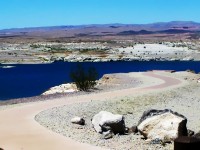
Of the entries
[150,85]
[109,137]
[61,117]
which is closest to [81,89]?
[150,85]

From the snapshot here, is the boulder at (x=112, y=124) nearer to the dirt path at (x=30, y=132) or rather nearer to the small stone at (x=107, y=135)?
the small stone at (x=107, y=135)

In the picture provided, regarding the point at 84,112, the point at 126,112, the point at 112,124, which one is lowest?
the point at 126,112

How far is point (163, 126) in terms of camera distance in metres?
16.4

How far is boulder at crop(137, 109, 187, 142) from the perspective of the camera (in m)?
15.9

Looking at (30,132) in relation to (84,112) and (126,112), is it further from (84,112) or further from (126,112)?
(126,112)

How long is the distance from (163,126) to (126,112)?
8.35 m

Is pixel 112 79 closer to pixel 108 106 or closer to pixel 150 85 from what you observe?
pixel 150 85

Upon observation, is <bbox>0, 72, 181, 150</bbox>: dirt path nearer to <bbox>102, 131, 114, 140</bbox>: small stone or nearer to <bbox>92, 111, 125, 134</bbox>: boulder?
<bbox>102, 131, 114, 140</bbox>: small stone

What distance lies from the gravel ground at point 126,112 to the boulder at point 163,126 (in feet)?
1.19

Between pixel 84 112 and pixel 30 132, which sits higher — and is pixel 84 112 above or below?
below

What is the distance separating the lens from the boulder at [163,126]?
15.9 m

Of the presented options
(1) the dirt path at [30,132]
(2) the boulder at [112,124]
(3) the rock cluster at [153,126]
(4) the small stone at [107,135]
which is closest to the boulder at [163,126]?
(3) the rock cluster at [153,126]

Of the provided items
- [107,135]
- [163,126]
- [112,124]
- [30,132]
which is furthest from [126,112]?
[163,126]

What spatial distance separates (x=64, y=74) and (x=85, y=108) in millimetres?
46019
